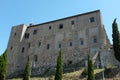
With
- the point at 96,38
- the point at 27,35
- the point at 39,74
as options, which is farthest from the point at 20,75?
the point at 96,38

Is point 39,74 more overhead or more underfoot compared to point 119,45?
more underfoot

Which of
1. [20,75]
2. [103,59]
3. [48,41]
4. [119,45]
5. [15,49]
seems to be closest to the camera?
[119,45]

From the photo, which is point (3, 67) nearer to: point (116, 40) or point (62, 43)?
point (62, 43)

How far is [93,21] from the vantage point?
37.5 metres

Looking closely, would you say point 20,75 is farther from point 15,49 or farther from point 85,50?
point 85,50

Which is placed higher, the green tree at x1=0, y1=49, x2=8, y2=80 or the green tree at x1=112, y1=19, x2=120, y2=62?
the green tree at x1=112, y1=19, x2=120, y2=62

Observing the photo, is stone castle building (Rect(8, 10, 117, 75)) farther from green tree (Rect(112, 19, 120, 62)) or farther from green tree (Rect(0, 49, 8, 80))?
green tree (Rect(0, 49, 8, 80))

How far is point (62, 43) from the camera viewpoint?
39.0m

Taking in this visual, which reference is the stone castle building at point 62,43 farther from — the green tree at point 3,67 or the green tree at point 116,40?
the green tree at point 3,67

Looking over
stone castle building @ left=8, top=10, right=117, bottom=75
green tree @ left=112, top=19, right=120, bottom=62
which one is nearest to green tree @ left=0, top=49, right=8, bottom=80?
stone castle building @ left=8, top=10, right=117, bottom=75

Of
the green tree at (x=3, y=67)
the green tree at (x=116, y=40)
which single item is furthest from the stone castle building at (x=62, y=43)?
the green tree at (x=3, y=67)

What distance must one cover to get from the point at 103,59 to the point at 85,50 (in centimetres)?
414

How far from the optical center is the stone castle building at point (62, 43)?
3506cm

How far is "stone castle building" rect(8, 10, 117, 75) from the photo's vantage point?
35.1 m
